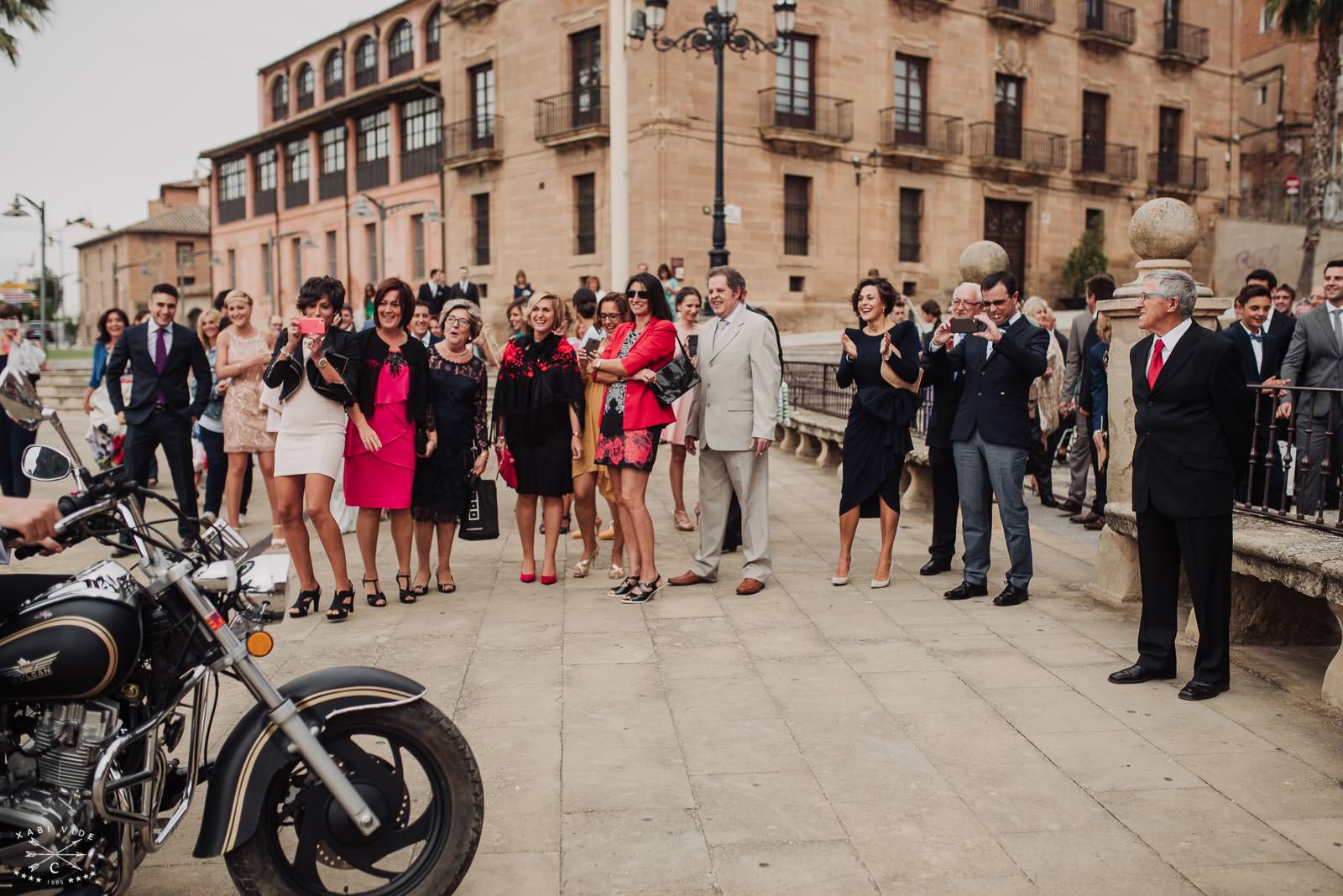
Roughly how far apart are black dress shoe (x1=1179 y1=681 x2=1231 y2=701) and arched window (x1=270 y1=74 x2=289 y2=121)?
48.9 m

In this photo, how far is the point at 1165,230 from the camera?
6.77 meters

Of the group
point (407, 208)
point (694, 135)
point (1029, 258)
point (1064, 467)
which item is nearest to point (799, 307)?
point (694, 135)

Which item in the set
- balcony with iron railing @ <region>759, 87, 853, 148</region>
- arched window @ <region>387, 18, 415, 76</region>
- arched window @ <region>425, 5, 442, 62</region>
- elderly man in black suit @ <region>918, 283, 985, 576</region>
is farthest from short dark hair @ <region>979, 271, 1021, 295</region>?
arched window @ <region>387, 18, 415, 76</region>

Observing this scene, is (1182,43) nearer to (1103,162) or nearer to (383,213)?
(1103,162)

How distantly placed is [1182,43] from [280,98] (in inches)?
1387

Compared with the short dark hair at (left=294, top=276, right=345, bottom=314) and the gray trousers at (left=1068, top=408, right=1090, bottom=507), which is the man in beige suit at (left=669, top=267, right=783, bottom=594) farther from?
the gray trousers at (left=1068, top=408, right=1090, bottom=507)

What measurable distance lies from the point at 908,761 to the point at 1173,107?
39.3 meters

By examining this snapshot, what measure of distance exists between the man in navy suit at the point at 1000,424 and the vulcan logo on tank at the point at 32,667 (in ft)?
17.3

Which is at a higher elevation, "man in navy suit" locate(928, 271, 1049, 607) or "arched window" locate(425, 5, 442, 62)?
"arched window" locate(425, 5, 442, 62)

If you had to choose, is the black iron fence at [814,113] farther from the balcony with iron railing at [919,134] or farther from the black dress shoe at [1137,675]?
the black dress shoe at [1137,675]

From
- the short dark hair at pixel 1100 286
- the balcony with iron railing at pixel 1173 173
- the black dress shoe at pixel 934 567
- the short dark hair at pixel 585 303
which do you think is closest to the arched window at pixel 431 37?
the balcony with iron railing at pixel 1173 173

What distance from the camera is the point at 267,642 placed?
3004 mm

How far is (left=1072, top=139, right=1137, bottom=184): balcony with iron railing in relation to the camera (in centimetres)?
3534

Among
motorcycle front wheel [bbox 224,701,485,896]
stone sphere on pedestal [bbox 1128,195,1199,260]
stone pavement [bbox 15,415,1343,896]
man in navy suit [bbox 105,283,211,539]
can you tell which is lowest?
stone pavement [bbox 15,415,1343,896]
